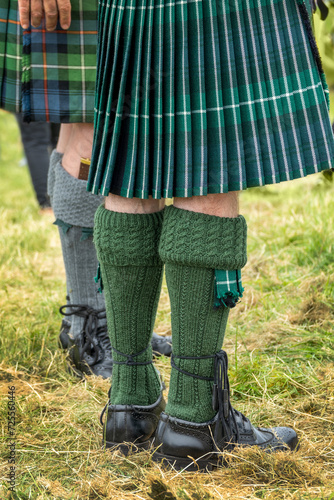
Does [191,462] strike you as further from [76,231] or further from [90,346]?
[76,231]

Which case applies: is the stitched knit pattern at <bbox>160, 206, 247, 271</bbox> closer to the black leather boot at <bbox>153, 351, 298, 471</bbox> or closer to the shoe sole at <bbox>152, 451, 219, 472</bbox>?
the black leather boot at <bbox>153, 351, 298, 471</bbox>

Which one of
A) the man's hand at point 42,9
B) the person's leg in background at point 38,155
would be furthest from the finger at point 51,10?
the person's leg in background at point 38,155

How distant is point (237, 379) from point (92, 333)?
427 mm

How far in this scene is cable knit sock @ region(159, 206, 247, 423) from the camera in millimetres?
1037

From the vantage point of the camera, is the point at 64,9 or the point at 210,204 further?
the point at 64,9

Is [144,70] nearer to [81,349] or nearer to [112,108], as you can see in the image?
[112,108]

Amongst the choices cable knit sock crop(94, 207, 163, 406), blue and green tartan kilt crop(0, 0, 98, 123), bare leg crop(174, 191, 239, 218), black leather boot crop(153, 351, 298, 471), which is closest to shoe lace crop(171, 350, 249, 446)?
black leather boot crop(153, 351, 298, 471)

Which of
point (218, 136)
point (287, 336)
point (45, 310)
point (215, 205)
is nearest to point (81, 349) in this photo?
point (45, 310)

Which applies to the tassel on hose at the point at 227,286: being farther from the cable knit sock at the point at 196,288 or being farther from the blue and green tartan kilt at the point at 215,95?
the blue and green tartan kilt at the point at 215,95

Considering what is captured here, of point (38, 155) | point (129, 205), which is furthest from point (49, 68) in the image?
point (38, 155)

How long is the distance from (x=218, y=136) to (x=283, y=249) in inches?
56.9

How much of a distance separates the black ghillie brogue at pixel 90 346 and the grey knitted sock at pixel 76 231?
26mm

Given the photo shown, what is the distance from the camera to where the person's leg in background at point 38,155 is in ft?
11.7

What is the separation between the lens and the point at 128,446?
1202mm
